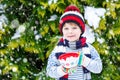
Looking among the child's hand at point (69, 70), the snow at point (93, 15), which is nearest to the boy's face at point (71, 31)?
the child's hand at point (69, 70)

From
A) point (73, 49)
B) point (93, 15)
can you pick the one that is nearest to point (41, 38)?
point (93, 15)

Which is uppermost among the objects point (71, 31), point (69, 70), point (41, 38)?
point (71, 31)

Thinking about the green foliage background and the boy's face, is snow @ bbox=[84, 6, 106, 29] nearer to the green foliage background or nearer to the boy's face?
the green foliage background

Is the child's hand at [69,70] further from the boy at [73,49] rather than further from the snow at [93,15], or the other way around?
the snow at [93,15]

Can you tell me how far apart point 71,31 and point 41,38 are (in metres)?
1.26

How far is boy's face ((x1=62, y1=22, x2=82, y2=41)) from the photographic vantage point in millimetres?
3545

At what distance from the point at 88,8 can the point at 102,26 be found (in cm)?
27

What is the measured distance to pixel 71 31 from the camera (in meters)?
3.54

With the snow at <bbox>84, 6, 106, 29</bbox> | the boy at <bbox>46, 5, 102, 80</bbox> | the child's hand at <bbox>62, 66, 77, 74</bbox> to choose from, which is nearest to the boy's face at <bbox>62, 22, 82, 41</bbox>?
the boy at <bbox>46, 5, 102, 80</bbox>

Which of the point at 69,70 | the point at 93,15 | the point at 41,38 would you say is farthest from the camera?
the point at 41,38

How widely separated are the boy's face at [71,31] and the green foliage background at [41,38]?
1007 millimetres

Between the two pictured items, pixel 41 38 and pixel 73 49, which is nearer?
pixel 73 49

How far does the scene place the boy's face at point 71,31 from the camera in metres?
3.54

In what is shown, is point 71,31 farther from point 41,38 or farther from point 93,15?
point 41,38
